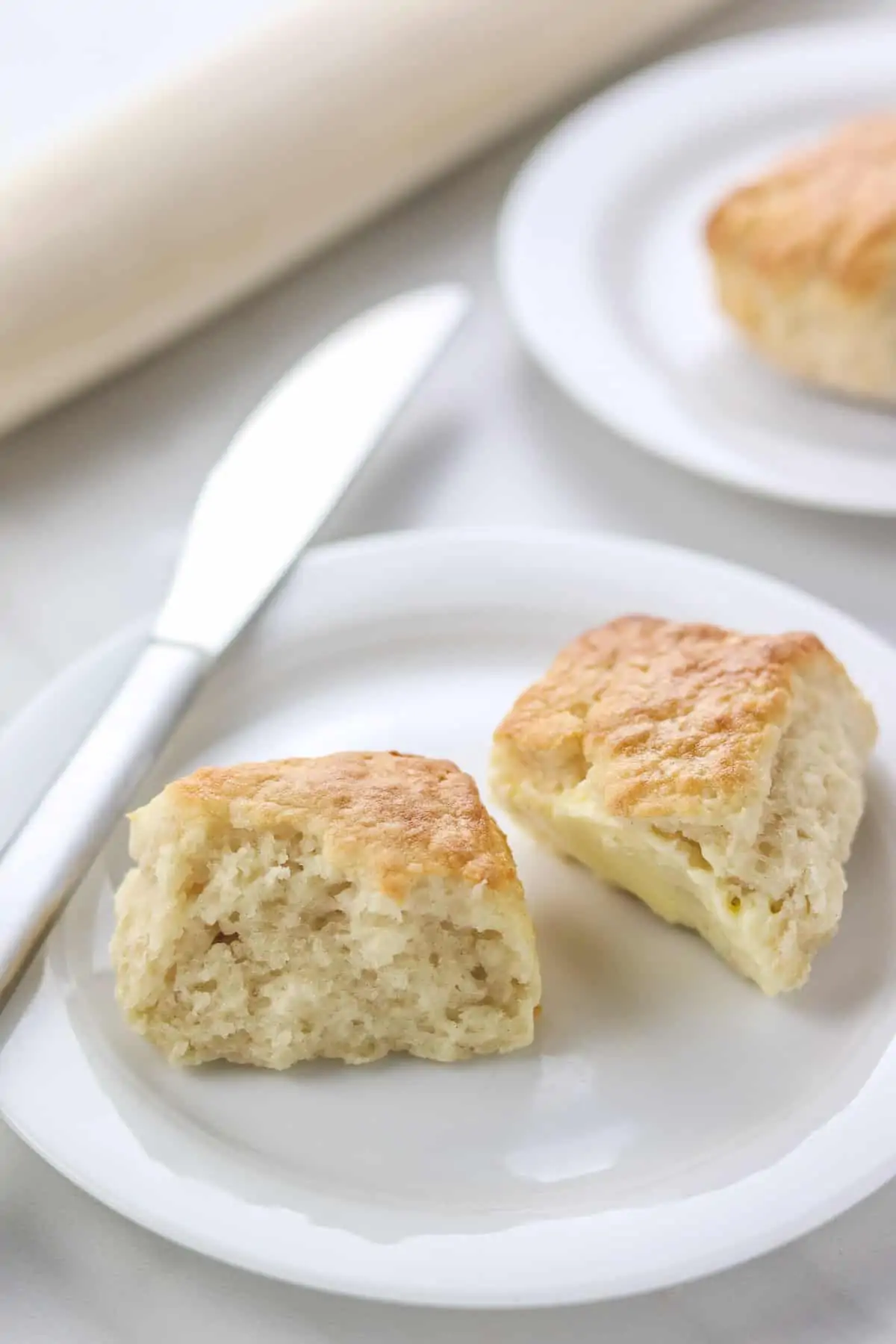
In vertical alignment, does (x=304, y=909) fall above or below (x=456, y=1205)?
above

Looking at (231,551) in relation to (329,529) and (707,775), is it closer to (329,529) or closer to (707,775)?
(329,529)

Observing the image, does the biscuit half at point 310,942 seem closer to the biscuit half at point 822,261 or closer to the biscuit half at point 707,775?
the biscuit half at point 707,775

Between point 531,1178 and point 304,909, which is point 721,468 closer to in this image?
point 304,909

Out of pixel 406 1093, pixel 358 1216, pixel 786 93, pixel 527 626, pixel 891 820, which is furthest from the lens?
pixel 786 93

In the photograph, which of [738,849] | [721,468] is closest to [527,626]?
[721,468]

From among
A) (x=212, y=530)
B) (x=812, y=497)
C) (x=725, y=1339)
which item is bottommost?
(x=725, y=1339)

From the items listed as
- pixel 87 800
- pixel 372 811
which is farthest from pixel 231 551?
pixel 372 811

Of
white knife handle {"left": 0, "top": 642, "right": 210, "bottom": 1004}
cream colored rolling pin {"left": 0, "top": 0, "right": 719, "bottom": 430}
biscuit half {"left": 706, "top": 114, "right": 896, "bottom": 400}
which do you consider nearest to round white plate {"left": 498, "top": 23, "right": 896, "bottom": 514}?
biscuit half {"left": 706, "top": 114, "right": 896, "bottom": 400}

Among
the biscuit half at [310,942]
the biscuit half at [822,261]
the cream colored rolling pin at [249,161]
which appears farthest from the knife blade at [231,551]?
the biscuit half at [822,261]
